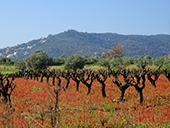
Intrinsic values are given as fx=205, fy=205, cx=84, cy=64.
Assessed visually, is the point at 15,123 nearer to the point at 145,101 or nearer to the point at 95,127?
the point at 95,127

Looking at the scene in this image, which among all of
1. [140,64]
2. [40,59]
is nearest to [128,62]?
[140,64]

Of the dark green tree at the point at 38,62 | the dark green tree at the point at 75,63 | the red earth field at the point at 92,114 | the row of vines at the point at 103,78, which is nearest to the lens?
the red earth field at the point at 92,114

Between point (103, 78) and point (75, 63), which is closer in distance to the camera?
point (103, 78)

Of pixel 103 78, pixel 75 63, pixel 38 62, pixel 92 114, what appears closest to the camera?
pixel 92 114

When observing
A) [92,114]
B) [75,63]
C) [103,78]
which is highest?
[75,63]

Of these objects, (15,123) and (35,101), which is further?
(35,101)

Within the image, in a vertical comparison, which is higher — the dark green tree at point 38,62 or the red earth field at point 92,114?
Result: the dark green tree at point 38,62

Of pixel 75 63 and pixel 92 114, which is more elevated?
pixel 75 63

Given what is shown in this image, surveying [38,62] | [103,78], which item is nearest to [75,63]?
[38,62]

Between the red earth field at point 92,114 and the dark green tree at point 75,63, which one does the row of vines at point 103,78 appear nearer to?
the red earth field at point 92,114

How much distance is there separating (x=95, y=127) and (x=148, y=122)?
9.59 feet

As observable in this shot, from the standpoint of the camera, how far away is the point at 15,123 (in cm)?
1030

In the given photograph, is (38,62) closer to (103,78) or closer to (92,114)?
(103,78)

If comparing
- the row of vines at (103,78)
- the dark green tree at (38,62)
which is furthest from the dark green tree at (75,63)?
the row of vines at (103,78)
